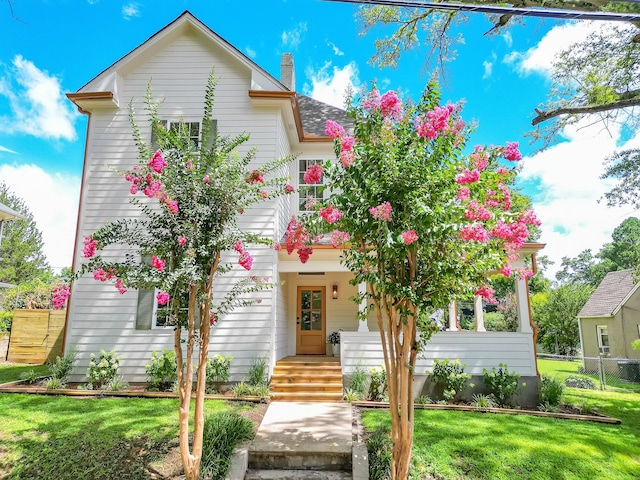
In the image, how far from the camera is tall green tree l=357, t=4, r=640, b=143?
850cm

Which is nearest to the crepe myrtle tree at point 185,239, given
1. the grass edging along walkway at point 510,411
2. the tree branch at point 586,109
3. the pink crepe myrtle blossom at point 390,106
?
the pink crepe myrtle blossom at point 390,106

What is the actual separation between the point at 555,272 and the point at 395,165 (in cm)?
6505

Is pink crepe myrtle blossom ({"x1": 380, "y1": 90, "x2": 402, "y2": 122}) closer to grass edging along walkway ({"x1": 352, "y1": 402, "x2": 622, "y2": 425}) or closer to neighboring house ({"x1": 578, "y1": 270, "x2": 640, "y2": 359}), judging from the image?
grass edging along walkway ({"x1": 352, "y1": 402, "x2": 622, "y2": 425})

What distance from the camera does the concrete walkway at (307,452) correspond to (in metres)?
4.48

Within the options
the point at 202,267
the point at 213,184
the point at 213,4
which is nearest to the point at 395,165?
the point at 213,184

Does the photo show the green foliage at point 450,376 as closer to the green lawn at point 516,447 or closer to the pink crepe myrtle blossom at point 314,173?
the green lawn at point 516,447

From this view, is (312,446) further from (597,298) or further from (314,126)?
(597,298)

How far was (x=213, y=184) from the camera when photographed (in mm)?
4133

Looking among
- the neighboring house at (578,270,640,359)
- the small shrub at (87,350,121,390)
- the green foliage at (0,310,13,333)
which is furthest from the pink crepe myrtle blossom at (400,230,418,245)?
the neighboring house at (578,270,640,359)

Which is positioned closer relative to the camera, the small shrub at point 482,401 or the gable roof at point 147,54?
the small shrub at point 482,401

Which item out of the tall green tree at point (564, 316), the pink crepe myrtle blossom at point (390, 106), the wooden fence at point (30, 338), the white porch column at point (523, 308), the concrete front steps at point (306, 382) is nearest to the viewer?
the pink crepe myrtle blossom at point (390, 106)

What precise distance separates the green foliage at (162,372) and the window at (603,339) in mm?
19347

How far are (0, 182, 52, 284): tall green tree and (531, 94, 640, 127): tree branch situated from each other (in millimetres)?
28402

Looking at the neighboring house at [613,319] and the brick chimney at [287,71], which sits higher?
the brick chimney at [287,71]
